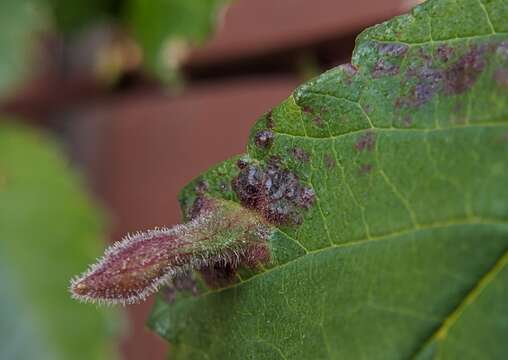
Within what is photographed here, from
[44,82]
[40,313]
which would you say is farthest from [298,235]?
[44,82]

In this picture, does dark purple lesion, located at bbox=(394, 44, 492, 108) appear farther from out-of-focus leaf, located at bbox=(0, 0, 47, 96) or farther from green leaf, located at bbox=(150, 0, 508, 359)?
out-of-focus leaf, located at bbox=(0, 0, 47, 96)

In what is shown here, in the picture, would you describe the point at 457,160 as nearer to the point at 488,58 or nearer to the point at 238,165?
the point at 488,58

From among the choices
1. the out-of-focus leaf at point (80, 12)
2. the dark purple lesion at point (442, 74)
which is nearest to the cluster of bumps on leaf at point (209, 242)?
the dark purple lesion at point (442, 74)

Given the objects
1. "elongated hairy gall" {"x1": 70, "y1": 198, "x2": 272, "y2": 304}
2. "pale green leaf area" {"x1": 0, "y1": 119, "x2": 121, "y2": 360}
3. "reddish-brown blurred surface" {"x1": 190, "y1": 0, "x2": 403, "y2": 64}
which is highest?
"reddish-brown blurred surface" {"x1": 190, "y1": 0, "x2": 403, "y2": 64}

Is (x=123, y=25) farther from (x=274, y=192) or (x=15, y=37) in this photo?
(x=274, y=192)

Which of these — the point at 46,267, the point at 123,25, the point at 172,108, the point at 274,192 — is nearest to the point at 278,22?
the point at 123,25

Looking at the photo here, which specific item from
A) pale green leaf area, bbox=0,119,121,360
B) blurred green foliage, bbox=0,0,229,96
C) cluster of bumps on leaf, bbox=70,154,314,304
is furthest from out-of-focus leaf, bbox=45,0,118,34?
cluster of bumps on leaf, bbox=70,154,314,304
